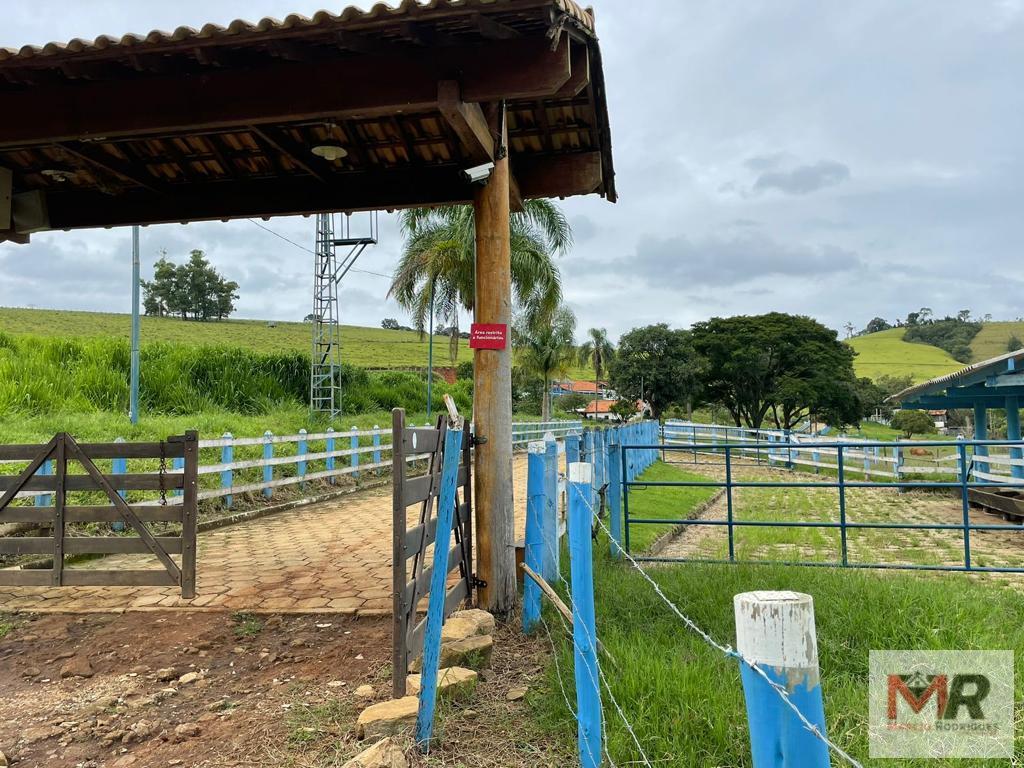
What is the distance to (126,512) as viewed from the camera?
5.63m

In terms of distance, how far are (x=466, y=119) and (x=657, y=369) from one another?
37.5 metres

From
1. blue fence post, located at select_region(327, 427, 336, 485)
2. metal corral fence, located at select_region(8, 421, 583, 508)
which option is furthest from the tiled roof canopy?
blue fence post, located at select_region(327, 427, 336, 485)

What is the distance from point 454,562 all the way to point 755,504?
A: 11.1 metres

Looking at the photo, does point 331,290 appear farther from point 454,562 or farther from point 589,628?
point 589,628

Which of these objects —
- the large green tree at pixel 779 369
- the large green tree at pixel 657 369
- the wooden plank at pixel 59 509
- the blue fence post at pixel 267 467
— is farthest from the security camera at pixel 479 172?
the large green tree at pixel 779 369

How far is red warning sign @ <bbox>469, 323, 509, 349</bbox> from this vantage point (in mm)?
5262

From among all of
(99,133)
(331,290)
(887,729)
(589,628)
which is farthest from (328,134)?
(331,290)

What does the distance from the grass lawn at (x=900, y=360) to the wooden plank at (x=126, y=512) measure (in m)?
96.9

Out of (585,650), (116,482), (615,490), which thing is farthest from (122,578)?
(615,490)

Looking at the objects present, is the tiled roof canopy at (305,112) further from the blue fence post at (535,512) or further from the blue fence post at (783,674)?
the blue fence post at (783,674)

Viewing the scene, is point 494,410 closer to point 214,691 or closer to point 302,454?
point 214,691

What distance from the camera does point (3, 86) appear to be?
5.17m

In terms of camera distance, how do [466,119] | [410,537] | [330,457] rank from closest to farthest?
1. [410,537]
2. [466,119]
3. [330,457]

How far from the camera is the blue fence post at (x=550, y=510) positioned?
5.41 meters
